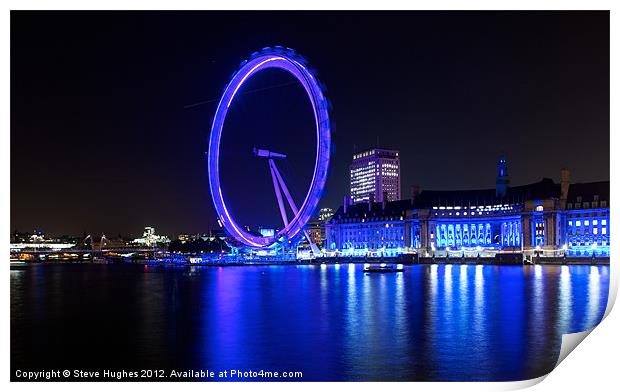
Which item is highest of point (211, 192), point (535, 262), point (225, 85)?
point (225, 85)

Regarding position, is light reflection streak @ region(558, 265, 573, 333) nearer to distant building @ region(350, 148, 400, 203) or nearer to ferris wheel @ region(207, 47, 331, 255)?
ferris wheel @ region(207, 47, 331, 255)

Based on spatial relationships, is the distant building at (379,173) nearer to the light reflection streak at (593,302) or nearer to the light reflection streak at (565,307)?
the light reflection streak at (593,302)

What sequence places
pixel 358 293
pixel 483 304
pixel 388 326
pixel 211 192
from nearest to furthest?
pixel 388 326, pixel 483 304, pixel 358 293, pixel 211 192

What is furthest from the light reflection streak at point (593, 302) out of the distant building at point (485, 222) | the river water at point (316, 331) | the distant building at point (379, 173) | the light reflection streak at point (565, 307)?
the distant building at point (379, 173)

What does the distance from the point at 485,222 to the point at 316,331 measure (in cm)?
6231

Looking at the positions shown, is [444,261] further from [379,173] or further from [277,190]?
[379,173]

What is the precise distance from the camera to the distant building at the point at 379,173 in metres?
121

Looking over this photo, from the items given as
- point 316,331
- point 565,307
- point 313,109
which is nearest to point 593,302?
point 565,307

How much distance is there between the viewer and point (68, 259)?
102375mm

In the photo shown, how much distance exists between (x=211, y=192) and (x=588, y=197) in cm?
3858

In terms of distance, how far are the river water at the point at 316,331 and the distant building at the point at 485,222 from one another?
122ft
